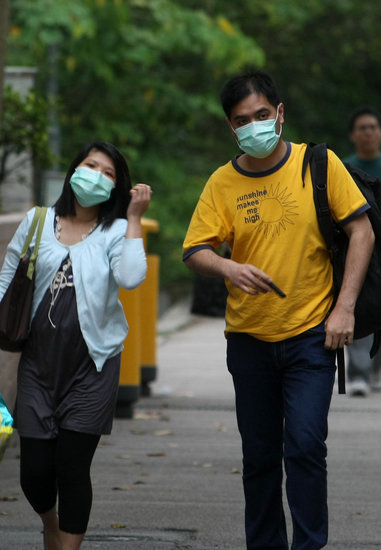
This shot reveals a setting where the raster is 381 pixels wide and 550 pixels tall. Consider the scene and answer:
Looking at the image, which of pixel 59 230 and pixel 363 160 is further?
pixel 363 160

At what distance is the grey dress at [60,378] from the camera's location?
15.5 ft

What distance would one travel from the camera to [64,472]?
4695mm

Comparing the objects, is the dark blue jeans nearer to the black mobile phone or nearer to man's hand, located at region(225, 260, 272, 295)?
the black mobile phone

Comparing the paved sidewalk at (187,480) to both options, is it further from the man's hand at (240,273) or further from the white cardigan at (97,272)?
the man's hand at (240,273)

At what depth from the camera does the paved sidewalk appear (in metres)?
5.66

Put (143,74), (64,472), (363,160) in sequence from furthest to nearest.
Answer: (143,74) < (363,160) < (64,472)

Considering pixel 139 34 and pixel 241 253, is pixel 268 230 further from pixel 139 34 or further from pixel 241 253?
pixel 139 34

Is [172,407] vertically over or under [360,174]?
under

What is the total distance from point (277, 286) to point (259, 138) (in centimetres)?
54

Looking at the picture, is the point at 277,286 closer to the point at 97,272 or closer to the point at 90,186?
the point at 97,272

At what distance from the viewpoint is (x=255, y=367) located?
4770mm

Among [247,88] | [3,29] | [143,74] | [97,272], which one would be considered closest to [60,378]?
[97,272]

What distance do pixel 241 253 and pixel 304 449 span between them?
77 centimetres

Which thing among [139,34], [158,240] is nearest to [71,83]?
[139,34]
